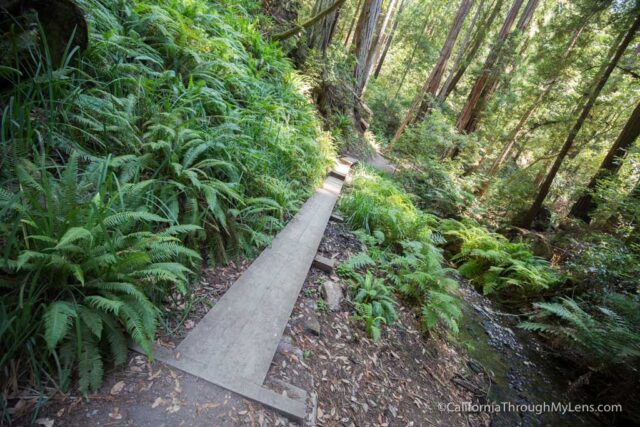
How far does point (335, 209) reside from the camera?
5.83m

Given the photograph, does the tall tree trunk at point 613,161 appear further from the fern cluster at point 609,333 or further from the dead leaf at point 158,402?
the dead leaf at point 158,402

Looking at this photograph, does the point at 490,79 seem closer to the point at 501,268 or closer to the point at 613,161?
the point at 613,161

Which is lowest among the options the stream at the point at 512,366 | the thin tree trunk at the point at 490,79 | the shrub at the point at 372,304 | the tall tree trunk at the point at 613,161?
the stream at the point at 512,366

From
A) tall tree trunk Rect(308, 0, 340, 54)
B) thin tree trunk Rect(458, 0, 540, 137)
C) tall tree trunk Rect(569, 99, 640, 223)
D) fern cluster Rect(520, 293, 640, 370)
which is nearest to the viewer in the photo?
fern cluster Rect(520, 293, 640, 370)

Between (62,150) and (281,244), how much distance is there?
224cm

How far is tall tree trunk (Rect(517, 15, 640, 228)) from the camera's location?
7.95m

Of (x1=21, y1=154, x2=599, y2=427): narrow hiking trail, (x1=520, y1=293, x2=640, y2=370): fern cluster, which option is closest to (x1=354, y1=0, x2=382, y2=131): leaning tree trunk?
(x1=21, y1=154, x2=599, y2=427): narrow hiking trail

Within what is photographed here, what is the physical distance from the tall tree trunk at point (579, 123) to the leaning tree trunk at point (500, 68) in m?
3.19

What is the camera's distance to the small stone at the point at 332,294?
3.32m

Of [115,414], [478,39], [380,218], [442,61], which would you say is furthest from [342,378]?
[478,39]

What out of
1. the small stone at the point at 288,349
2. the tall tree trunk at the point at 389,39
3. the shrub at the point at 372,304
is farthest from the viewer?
the tall tree trunk at the point at 389,39

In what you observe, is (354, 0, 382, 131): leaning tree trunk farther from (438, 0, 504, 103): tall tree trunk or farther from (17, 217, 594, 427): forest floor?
(17, 217, 594, 427): forest floor

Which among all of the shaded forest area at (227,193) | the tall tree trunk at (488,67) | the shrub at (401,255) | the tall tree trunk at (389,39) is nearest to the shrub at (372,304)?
the shaded forest area at (227,193)

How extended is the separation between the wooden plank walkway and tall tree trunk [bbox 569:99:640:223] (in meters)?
9.93
